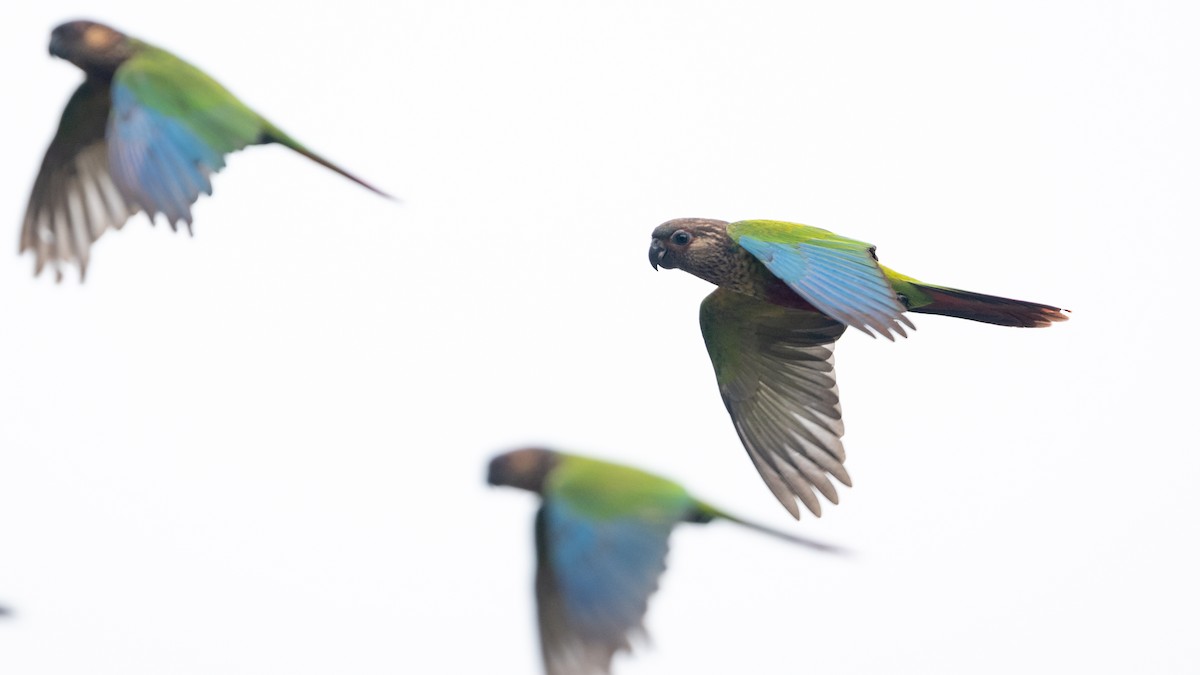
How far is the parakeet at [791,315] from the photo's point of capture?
10430mm

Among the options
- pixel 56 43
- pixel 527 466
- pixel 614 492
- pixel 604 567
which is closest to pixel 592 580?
pixel 604 567

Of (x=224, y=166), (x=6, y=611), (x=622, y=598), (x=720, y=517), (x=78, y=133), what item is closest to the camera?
(x=6, y=611)

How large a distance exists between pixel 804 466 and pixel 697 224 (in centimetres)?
155

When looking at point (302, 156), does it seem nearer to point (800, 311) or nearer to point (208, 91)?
point (208, 91)

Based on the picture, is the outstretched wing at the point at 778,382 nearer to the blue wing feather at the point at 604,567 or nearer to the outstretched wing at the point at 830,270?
the outstretched wing at the point at 830,270

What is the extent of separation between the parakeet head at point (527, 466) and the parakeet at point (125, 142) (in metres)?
1.35

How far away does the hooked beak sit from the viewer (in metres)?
11.4

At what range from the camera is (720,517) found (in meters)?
8.51

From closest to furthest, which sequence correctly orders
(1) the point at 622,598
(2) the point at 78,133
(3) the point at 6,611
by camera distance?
(3) the point at 6,611, (1) the point at 622,598, (2) the point at 78,133

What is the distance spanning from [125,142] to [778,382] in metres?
4.25

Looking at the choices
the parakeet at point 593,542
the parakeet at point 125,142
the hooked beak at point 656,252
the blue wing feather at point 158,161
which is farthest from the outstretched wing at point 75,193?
the parakeet at point 593,542

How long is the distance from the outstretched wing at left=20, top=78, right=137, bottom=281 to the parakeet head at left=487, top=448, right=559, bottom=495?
10.1ft

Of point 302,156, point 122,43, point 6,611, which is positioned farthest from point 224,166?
point 6,611

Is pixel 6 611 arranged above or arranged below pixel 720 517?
below
